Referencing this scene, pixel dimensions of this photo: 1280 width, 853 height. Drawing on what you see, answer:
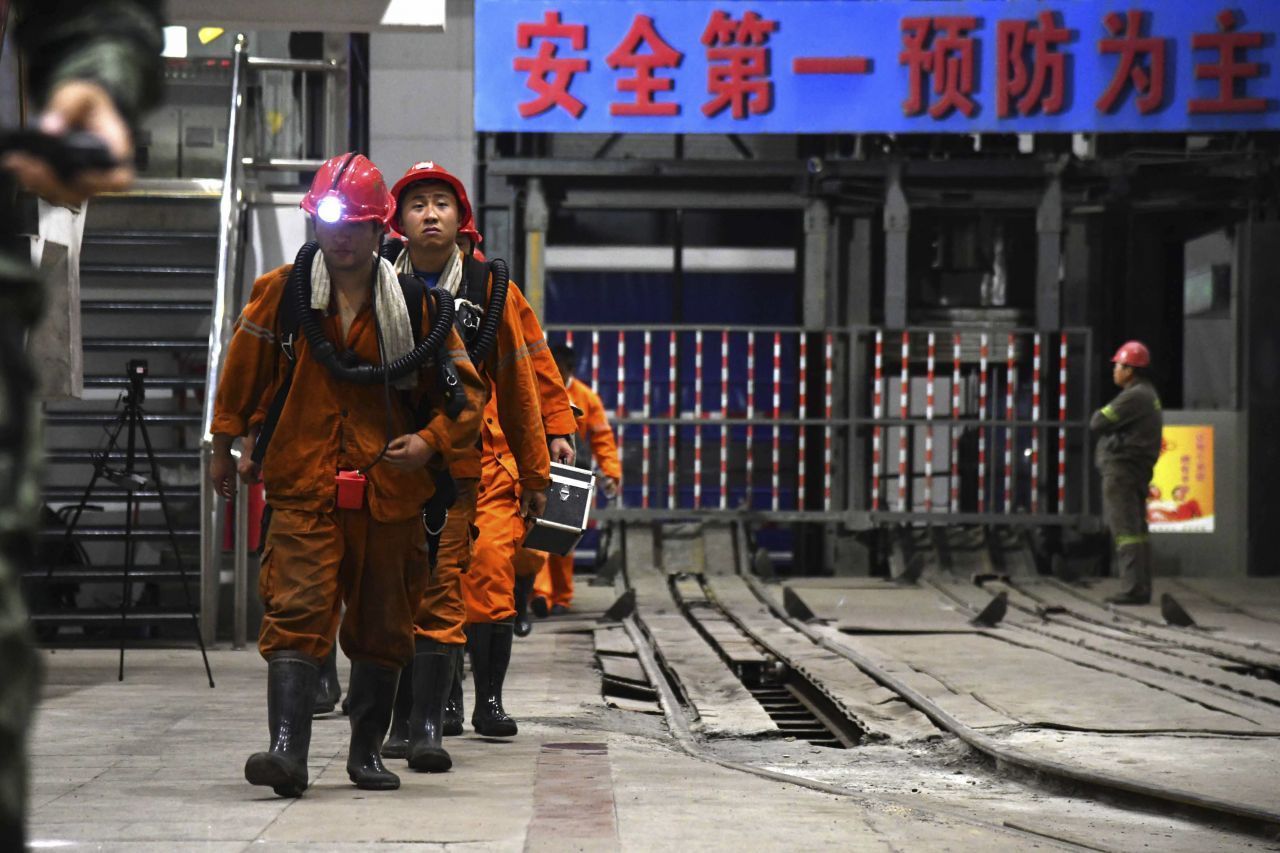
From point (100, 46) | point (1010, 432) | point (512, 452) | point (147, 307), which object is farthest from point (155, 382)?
point (1010, 432)

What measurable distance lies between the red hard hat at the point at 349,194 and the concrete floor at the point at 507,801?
171 cm

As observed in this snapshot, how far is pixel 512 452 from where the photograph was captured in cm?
703

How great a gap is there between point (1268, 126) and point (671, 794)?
47.4ft

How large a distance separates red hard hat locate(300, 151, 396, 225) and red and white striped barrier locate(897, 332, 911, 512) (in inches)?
546

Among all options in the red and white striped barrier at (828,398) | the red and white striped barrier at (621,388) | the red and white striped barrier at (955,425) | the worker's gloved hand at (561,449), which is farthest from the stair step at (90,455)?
the red and white striped barrier at (955,425)

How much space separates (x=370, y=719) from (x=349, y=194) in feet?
5.16

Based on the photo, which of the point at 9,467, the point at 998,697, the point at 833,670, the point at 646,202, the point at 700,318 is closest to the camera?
the point at 9,467

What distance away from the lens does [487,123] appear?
18.7 meters

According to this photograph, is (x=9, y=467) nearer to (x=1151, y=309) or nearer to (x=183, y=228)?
(x=183, y=228)

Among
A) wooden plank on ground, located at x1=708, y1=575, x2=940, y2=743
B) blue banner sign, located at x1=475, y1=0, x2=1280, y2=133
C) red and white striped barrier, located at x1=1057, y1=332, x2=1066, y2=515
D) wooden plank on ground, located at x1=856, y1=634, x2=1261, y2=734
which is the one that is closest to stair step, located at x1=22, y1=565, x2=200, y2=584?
wooden plank on ground, located at x1=708, y1=575, x2=940, y2=743

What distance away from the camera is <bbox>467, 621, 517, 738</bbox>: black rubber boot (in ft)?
25.1

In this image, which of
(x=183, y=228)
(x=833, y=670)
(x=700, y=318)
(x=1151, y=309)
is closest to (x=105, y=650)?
(x=183, y=228)

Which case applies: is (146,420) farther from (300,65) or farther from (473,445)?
(473,445)

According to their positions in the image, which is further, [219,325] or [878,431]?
[878,431]
